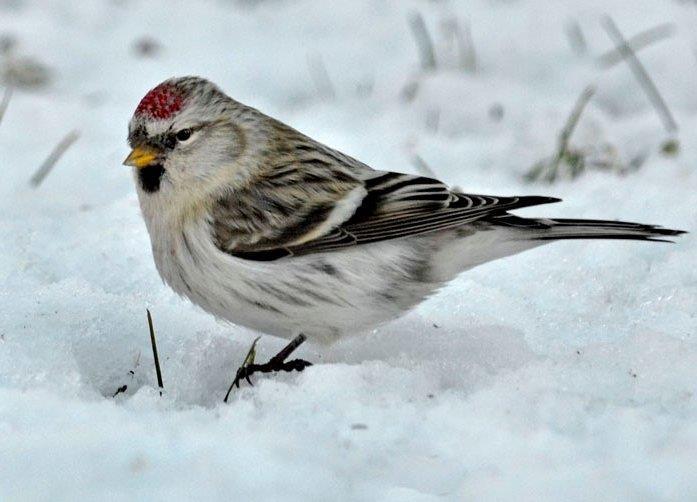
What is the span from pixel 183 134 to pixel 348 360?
0.80 metres

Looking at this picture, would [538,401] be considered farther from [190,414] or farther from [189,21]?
[189,21]

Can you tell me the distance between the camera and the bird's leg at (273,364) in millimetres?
2965

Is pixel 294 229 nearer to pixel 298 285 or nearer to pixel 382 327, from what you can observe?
pixel 298 285

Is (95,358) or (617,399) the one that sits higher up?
(617,399)

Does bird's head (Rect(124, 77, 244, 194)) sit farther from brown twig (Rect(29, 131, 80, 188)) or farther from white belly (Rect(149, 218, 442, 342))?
brown twig (Rect(29, 131, 80, 188))

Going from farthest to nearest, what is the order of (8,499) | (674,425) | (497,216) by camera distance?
(497,216) < (674,425) < (8,499)

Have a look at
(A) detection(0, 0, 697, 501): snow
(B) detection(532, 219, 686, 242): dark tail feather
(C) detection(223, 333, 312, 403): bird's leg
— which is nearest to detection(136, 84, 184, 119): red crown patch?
(A) detection(0, 0, 697, 501): snow

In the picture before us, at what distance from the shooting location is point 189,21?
6598 mm

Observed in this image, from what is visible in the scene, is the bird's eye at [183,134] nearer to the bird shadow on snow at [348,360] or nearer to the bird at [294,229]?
the bird at [294,229]

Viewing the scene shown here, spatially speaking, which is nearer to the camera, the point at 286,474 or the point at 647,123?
the point at 286,474

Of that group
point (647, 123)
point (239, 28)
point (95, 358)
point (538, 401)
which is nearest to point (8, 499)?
point (95, 358)

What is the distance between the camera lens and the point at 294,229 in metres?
3.24

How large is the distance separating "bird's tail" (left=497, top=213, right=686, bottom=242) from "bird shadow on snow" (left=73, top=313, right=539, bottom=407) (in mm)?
285

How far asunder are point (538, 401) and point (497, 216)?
2.77 feet
